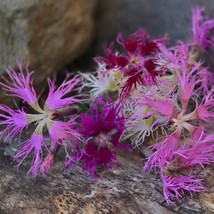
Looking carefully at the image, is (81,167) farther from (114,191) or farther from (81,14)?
(81,14)

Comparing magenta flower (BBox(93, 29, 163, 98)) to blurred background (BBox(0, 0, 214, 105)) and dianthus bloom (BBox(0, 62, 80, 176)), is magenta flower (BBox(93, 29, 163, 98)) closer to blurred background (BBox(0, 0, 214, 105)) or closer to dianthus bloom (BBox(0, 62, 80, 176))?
Answer: dianthus bloom (BBox(0, 62, 80, 176))

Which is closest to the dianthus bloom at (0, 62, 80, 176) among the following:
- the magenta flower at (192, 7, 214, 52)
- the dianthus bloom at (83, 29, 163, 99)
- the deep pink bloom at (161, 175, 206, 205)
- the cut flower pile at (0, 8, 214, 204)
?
the cut flower pile at (0, 8, 214, 204)

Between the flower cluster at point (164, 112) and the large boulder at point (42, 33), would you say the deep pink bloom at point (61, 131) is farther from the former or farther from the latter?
the large boulder at point (42, 33)

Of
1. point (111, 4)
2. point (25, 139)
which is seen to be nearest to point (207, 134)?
point (25, 139)

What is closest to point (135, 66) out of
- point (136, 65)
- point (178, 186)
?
point (136, 65)

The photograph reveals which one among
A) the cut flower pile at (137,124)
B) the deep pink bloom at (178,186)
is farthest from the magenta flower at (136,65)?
the deep pink bloom at (178,186)
